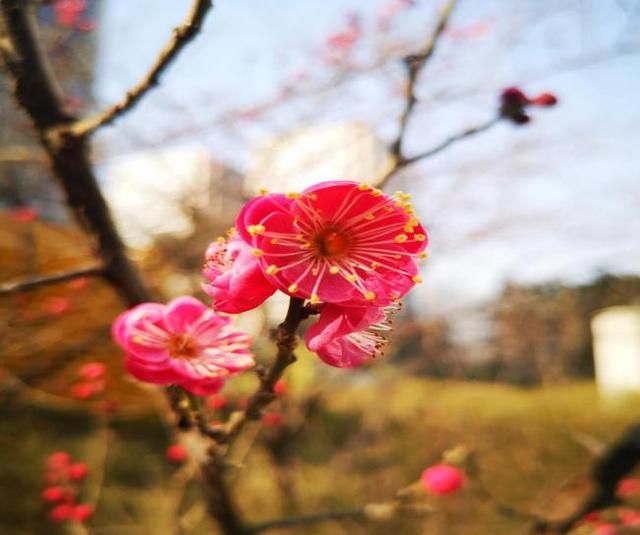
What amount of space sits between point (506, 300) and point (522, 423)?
1.57 m

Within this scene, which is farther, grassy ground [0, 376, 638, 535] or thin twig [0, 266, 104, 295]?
grassy ground [0, 376, 638, 535]

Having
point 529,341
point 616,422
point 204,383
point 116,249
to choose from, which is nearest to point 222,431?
point 204,383

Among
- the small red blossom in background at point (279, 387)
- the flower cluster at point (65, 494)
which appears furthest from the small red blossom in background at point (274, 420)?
the small red blossom in background at point (279, 387)

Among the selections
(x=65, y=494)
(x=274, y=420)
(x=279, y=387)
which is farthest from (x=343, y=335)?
(x=274, y=420)

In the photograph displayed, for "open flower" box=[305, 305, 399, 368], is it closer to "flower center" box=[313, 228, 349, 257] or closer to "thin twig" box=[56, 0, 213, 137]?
"flower center" box=[313, 228, 349, 257]

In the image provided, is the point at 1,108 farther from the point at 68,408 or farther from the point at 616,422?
the point at 616,422

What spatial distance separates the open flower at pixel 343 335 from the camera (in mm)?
545

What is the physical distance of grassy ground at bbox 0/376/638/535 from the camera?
3.61 meters

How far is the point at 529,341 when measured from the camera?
7.04 meters

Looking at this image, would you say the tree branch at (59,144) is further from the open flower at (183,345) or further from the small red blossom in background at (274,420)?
the small red blossom in background at (274,420)

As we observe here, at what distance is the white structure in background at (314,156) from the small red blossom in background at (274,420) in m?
1.37

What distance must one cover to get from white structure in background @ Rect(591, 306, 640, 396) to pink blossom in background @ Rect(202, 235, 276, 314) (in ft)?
23.9

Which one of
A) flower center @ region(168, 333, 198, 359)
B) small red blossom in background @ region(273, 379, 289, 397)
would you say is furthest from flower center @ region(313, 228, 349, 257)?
flower center @ region(168, 333, 198, 359)

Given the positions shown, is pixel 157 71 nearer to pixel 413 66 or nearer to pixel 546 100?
pixel 413 66
